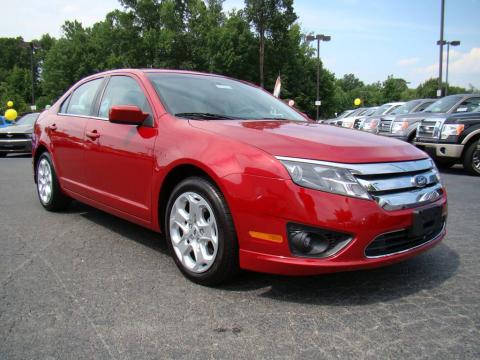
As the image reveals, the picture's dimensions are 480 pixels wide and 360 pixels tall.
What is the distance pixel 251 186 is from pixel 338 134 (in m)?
0.89

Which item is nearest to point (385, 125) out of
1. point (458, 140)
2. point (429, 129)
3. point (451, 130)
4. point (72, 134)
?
point (429, 129)

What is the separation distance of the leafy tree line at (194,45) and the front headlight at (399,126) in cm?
3489

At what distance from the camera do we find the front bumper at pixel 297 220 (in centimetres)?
259

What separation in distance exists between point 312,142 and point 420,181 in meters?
0.78

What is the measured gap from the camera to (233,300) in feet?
9.35

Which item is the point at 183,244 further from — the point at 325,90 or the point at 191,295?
the point at 325,90

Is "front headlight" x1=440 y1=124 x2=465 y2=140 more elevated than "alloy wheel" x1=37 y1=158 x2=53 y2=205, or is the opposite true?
"front headlight" x1=440 y1=124 x2=465 y2=140

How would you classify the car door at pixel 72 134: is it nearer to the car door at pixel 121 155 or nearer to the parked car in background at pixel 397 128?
the car door at pixel 121 155

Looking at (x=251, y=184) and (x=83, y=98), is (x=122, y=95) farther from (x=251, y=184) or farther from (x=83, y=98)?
(x=251, y=184)

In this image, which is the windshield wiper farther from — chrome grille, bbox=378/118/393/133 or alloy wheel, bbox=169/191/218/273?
chrome grille, bbox=378/118/393/133

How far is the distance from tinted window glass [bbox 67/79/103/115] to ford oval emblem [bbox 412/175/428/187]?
311 centimetres

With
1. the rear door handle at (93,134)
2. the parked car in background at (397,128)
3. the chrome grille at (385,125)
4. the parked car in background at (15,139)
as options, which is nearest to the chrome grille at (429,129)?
the parked car in background at (397,128)

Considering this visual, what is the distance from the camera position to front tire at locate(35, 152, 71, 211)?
204 inches

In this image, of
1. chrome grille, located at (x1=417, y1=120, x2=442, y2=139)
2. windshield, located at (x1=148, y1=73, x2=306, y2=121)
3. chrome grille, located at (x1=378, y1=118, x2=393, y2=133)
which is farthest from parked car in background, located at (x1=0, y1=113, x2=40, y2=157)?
windshield, located at (x1=148, y1=73, x2=306, y2=121)
